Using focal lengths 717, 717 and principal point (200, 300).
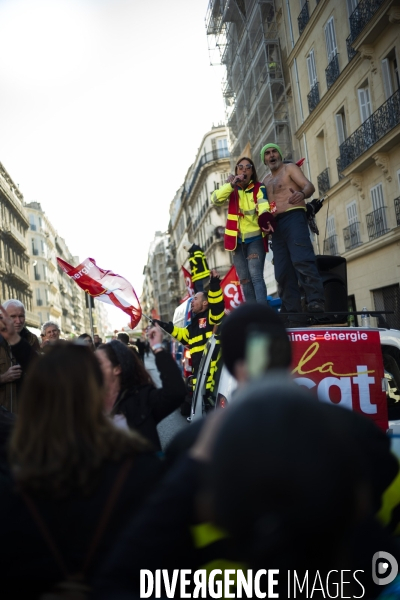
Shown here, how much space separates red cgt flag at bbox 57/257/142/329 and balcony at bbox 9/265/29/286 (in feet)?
173

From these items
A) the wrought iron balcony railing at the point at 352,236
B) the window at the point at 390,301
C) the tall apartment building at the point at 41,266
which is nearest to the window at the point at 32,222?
the tall apartment building at the point at 41,266

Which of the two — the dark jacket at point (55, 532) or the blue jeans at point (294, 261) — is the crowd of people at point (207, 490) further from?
the blue jeans at point (294, 261)

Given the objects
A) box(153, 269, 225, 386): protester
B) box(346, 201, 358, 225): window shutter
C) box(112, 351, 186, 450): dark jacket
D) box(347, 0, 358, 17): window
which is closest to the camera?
box(112, 351, 186, 450): dark jacket

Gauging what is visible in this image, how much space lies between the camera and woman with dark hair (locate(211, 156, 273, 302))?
8.31 meters

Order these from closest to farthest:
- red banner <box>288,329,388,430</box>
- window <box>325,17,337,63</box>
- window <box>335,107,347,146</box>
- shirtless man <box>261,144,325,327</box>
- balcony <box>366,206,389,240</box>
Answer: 1. red banner <box>288,329,388,430</box>
2. shirtless man <box>261,144,325,327</box>
3. balcony <box>366,206,389,240</box>
4. window <box>325,17,337,63</box>
5. window <box>335,107,347,146</box>

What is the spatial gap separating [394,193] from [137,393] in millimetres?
18587

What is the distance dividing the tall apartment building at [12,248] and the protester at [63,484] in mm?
58105

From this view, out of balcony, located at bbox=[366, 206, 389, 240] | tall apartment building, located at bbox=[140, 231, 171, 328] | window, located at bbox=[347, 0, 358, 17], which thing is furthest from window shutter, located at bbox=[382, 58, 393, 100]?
tall apartment building, located at bbox=[140, 231, 171, 328]

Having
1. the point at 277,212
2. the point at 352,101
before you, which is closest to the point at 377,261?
the point at 352,101

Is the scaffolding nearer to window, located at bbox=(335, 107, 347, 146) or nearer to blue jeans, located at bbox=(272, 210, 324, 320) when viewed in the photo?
window, located at bbox=(335, 107, 347, 146)

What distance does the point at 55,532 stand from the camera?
77.2 inches

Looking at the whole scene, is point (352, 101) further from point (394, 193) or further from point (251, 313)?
point (251, 313)

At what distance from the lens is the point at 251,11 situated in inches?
1240

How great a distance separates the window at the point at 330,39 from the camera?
24.1 metres
